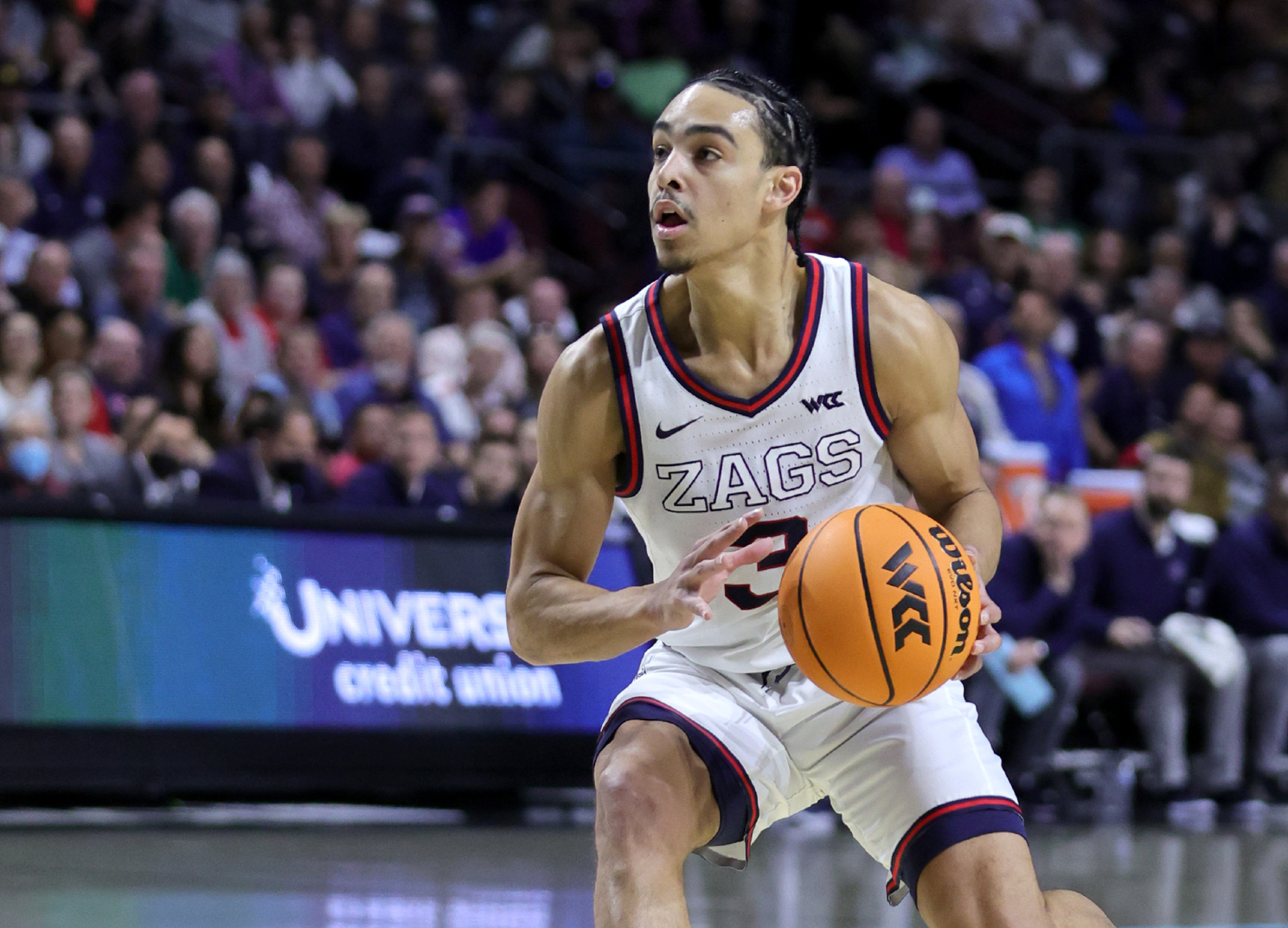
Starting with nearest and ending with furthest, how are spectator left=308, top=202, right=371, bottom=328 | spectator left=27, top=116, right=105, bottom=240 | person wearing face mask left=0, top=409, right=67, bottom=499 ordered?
person wearing face mask left=0, top=409, right=67, bottom=499 < spectator left=27, top=116, right=105, bottom=240 < spectator left=308, top=202, right=371, bottom=328

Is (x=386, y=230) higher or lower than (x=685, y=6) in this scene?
lower

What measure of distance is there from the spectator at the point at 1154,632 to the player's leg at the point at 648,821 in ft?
21.2

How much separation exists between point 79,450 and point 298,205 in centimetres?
324

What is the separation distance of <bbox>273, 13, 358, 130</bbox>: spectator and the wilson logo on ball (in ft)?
30.1

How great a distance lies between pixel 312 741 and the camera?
819 cm

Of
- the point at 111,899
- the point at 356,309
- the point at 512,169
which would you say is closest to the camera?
the point at 111,899

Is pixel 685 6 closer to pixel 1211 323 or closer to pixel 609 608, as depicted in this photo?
pixel 1211 323

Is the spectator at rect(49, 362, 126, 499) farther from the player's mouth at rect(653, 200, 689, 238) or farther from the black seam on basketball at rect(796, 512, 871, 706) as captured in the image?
the black seam on basketball at rect(796, 512, 871, 706)

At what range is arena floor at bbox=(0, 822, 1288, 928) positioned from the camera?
19.3 ft

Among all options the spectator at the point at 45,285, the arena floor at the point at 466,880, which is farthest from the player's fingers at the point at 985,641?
the spectator at the point at 45,285

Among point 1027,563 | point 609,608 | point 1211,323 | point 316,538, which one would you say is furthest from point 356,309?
point 609,608

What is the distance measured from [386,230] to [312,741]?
4.82m

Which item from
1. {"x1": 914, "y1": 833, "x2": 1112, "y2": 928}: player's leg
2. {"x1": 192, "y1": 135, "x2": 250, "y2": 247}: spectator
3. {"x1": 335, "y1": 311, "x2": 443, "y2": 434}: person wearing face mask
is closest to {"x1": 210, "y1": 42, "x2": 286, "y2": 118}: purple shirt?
{"x1": 192, "y1": 135, "x2": 250, "y2": 247}: spectator

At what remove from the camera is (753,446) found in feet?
12.3
